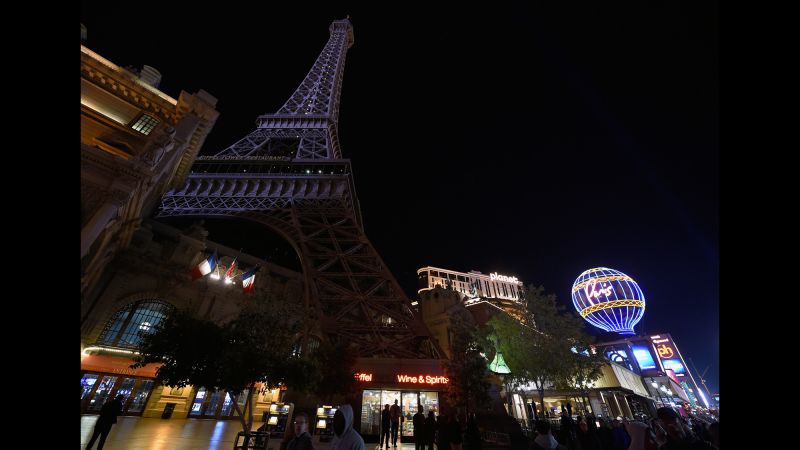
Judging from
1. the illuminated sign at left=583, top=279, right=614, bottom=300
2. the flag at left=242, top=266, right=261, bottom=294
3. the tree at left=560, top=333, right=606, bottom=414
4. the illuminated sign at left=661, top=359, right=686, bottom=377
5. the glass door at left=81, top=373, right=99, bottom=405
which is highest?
the illuminated sign at left=583, top=279, right=614, bottom=300

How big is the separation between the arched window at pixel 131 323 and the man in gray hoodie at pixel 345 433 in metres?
23.3

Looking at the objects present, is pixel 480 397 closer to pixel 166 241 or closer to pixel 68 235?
pixel 68 235

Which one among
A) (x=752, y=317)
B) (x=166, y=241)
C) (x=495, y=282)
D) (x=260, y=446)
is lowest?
(x=260, y=446)

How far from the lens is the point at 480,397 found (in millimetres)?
20016

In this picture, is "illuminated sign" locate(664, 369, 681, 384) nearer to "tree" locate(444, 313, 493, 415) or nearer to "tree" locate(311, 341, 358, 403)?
"tree" locate(444, 313, 493, 415)

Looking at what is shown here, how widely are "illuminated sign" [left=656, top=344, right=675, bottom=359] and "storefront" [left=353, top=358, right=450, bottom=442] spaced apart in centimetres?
6457

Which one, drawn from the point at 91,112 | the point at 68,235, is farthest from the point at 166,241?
the point at 68,235

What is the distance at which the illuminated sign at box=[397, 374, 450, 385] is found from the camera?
1925cm

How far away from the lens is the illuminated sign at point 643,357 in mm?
61062

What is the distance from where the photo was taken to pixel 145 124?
23.0 metres

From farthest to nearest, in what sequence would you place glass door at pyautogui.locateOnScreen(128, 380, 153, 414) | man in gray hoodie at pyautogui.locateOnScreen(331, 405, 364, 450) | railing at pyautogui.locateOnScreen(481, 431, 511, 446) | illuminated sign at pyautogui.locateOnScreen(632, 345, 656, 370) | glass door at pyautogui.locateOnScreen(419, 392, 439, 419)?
illuminated sign at pyautogui.locateOnScreen(632, 345, 656, 370) < glass door at pyautogui.locateOnScreen(128, 380, 153, 414) < glass door at pyautogui.locateOnScreen(419, 392, 439, 419) < railing at pyautogui.locateOnScreen(481, 431, 511, 446) < man in gray hoodie at pyautogui.locateOnScreen(331, 405, 364, 450)

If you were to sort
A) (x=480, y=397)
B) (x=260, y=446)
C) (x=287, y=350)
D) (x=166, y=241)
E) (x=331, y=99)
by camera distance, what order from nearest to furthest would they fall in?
1. (x=260, y=446)
2. (x=287, y=350)
3. (x=480, y=397)
4. (x=166, y=241)
5. (x=331, y=99)

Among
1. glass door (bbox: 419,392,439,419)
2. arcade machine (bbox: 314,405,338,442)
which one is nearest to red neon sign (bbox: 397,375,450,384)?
glass door (bbox: 419,392,439,419)

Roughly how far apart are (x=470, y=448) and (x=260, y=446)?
6.82 meters
